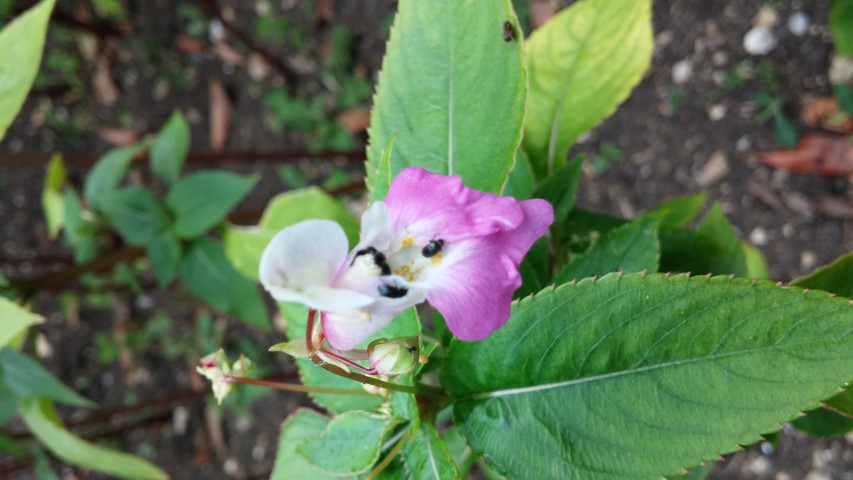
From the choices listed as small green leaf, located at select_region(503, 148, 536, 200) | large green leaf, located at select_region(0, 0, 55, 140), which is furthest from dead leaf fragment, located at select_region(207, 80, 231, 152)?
small green leaf, located at select_region(503, 148, 536, 200)

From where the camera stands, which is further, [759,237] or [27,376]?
[759,237]

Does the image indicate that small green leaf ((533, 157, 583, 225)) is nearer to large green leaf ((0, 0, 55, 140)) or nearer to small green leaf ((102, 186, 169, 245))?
large green leaf ((0, 0, 55, 140))

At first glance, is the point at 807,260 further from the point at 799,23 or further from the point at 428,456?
the point at 428,456

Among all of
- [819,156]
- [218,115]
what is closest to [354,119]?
[218,115]

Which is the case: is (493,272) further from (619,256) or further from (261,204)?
(261,204)

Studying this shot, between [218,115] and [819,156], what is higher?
[819,156]

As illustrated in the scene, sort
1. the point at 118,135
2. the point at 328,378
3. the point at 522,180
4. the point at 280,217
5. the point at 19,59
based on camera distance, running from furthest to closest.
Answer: the point at 118,135
the point at 280,217
the point at 19,59
the point at 522,180
the point at 328,378

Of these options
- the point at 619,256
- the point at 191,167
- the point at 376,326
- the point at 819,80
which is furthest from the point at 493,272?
the point at 191,167
